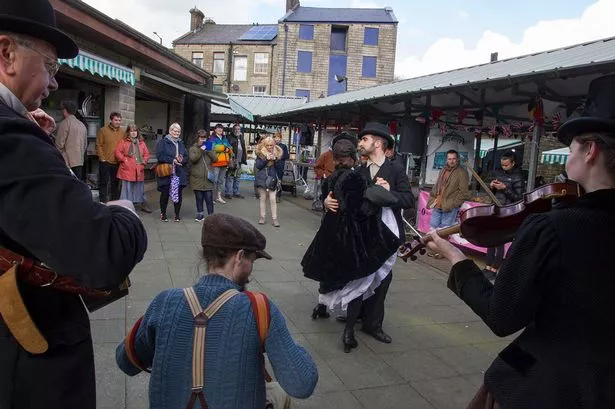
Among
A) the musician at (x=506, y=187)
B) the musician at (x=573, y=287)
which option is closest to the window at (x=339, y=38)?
the musician at (x=506, y=187)

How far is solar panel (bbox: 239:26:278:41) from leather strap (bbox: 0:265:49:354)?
40.9 metres

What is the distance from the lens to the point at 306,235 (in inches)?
343

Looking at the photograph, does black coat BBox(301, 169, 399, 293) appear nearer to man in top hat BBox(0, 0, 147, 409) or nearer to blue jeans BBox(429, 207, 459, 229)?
man in top hat BBox(0, 0, 147, 409)

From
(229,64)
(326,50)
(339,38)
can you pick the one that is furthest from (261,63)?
(339,38)

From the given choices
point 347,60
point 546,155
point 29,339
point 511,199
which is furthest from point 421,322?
point 347,60

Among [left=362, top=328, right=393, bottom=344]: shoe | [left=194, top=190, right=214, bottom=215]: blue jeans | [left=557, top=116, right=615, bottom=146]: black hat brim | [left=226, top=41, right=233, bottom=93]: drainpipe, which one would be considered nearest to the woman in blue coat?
[left=194, top=190, right=214, bottom=215]: blue jeans

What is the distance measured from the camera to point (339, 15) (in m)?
38.7

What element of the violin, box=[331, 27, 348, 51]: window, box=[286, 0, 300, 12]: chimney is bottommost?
the violin

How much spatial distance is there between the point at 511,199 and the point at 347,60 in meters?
33.3

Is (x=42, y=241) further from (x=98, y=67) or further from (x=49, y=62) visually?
(x=98, y=67)

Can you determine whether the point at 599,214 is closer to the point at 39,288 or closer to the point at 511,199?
the point at 39,288

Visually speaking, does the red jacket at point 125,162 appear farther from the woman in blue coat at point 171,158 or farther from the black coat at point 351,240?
the black coat at point 351,240

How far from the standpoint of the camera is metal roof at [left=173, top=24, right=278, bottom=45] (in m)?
41.5

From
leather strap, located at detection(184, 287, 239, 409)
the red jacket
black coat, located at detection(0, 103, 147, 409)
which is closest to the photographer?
black coat, located at detection(0, 103, 147, 409)
